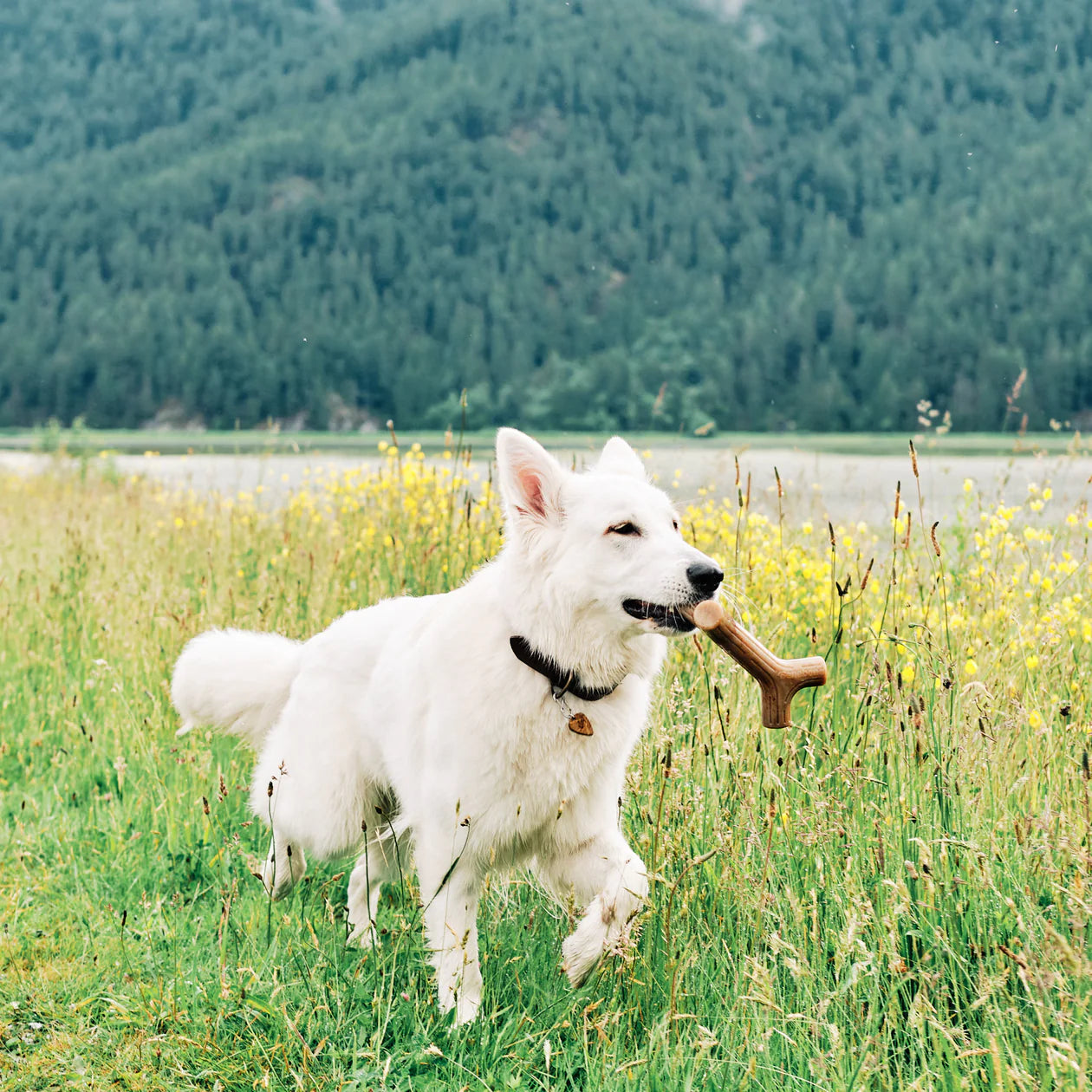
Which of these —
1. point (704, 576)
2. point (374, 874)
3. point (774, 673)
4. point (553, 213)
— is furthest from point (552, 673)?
point (553, 213)

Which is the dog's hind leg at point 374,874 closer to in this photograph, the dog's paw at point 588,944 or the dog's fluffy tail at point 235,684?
the dog's fluffy tail at point 235,684

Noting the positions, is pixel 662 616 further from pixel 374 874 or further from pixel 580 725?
pixel 374 874

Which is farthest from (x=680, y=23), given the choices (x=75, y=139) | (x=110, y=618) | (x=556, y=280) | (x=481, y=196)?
(x=110, y=618)

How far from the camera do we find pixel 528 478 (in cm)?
284

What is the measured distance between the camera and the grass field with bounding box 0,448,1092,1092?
7.81 ft

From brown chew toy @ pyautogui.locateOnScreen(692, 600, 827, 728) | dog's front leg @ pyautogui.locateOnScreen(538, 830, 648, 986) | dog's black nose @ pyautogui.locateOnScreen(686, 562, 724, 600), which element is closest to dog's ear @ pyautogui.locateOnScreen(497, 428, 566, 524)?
dog's black nose @ pyautogui.locateOnScreen(686, 562, 724, 600)

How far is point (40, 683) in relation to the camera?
528 cm

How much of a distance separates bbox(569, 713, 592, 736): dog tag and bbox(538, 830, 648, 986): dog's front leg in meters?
0.32

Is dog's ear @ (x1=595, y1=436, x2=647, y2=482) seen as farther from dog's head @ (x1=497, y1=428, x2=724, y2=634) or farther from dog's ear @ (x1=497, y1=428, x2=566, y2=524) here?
dog's ear @ (x1=497, y1=428, x2=566, y2=524)

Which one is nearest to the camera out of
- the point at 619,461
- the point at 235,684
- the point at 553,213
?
the point at 619,461

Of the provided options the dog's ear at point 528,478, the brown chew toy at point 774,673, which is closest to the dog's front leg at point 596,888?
the brown chew toy at point 774,673

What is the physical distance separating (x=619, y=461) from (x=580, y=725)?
84cm

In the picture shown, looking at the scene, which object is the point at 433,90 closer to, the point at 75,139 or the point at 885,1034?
the point at 75,139

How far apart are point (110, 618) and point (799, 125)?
109m
